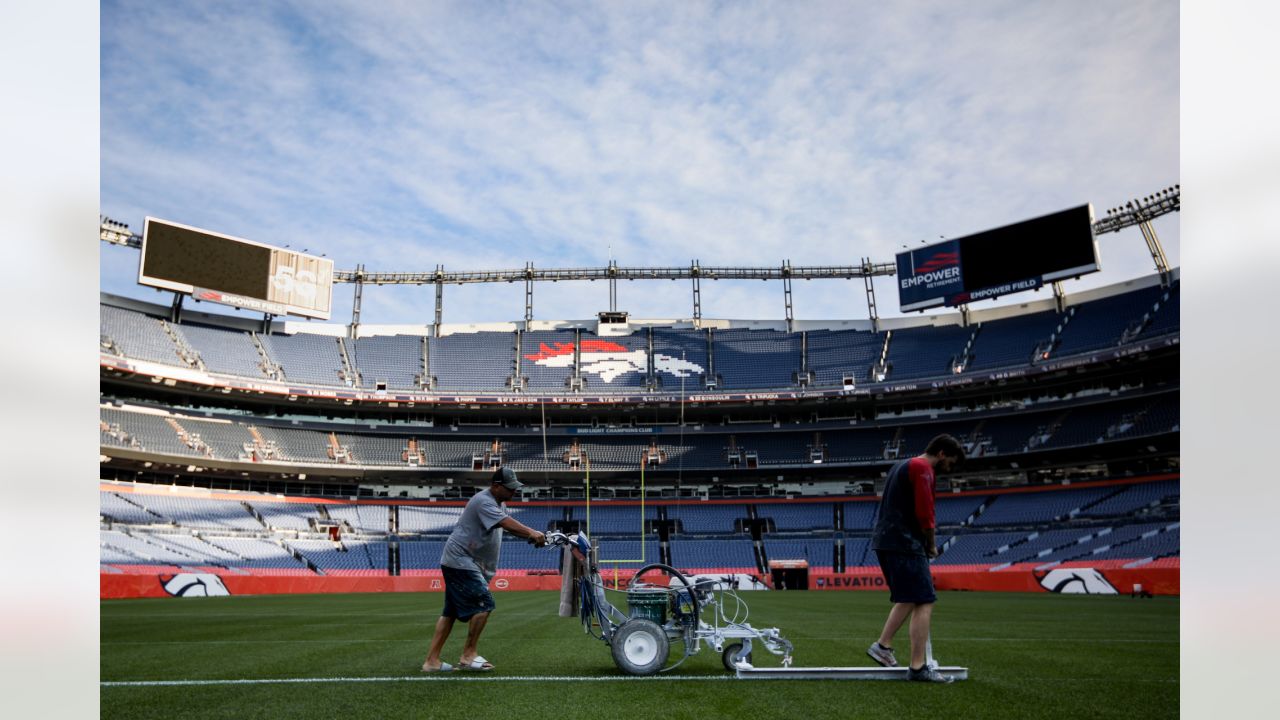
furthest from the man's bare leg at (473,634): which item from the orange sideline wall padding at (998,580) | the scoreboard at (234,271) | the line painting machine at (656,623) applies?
the scoreboard at (234,271)

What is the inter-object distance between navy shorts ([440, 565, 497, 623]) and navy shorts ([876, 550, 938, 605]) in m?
3.33

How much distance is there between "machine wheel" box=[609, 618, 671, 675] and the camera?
719 cm

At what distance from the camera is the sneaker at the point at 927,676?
6527 mm

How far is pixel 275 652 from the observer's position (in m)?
9.80

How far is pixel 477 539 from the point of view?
7500 mm

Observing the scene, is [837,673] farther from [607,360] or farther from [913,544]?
[607,360]

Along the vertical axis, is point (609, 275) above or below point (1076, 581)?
above

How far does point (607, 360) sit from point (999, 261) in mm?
24957

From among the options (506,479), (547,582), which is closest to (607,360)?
(547,582)

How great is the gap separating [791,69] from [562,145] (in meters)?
2.23

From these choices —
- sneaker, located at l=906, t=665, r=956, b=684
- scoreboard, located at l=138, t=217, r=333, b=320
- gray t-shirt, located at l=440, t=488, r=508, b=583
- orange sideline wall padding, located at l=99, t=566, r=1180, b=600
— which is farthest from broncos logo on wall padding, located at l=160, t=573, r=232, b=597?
sneaker, located at l=906, t=665, r=956, b=684

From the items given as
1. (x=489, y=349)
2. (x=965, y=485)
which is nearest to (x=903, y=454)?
(x=965, y=485)

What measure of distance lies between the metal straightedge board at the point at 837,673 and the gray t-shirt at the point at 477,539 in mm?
2387
